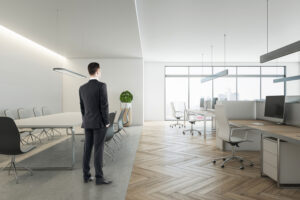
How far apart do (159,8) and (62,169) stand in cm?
384

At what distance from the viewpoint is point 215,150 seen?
4.97 m

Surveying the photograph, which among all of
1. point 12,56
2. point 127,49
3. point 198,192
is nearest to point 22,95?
point 12,56

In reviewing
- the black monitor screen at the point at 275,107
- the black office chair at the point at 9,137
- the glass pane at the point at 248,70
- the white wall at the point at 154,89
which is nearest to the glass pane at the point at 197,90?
the white wall at the point at 154,89

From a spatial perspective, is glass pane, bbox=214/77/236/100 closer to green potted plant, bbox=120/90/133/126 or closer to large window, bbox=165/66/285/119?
large window, bbox=165/66/285/119

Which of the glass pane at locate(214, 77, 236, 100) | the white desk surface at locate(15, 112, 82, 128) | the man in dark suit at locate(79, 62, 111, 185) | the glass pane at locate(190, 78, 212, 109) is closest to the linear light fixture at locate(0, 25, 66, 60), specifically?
the white desk surface at locate(15, 112, 82, 128)

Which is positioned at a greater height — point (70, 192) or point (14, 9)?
point (14, 9)

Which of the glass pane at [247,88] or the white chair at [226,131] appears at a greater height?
the glass pane at [247,88]

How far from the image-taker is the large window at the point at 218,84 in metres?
11.9

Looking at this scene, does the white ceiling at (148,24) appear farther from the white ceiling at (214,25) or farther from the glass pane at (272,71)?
the glass pane at (272,71)

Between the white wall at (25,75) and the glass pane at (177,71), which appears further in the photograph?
the glass pane at (177,71)

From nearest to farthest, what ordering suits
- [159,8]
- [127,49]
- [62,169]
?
1. [62,169]
2. [159,8]
3. [127,49]

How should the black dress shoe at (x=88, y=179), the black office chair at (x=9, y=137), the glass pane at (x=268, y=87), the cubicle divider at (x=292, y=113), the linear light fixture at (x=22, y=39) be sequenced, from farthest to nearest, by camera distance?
1. the glass pane at (x=268, y=87)
2. the linear light fixture at (x=22, y=39)
3. the cubicle divider at (x=292, y=113)
4. the black dress shoe at (x=88, y=179)
5. the black office chair at (x=9, y=137)

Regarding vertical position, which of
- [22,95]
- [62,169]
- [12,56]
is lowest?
[62,169]

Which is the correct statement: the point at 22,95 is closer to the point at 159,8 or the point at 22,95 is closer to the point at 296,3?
the point at 159,8
